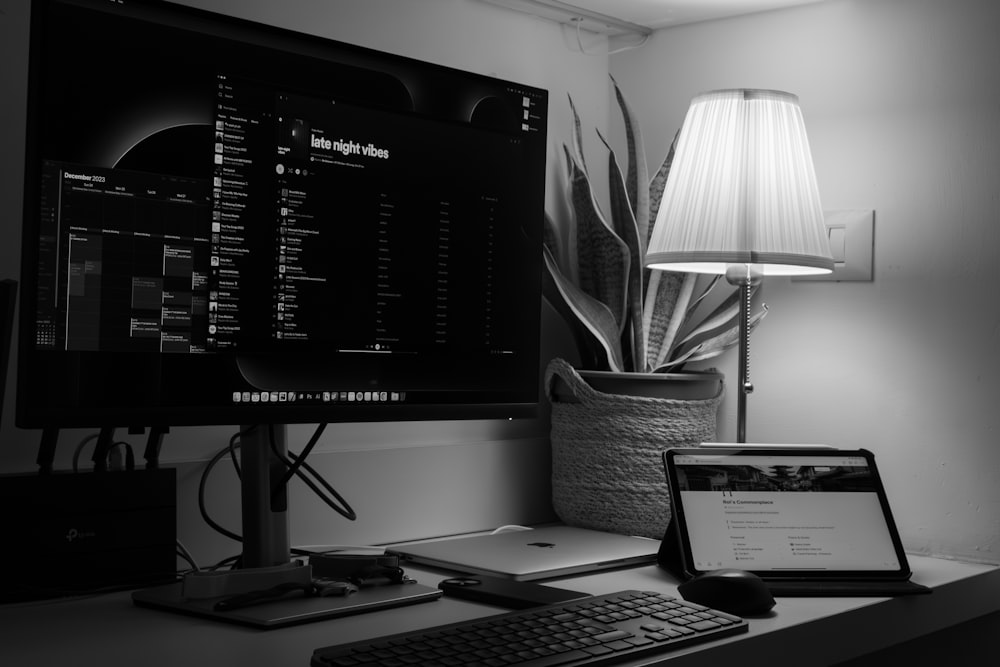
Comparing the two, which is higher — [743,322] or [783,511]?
[743,322]

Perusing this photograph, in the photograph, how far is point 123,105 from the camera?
1.03m

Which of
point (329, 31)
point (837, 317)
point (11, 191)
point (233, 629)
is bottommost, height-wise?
point (233, 629)

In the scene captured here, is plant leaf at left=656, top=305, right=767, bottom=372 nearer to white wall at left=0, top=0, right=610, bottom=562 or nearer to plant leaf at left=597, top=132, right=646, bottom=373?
plant leaf at left=597, top=132, right=646, bottom=373

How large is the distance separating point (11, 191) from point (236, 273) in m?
0.33

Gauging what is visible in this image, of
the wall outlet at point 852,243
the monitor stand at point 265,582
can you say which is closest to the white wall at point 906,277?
the wall outlet at point 852,243

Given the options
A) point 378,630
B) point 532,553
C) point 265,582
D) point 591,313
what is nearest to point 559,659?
point 378,630

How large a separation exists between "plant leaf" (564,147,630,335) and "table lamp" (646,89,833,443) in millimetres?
151

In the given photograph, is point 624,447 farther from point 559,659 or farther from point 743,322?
point 559,659

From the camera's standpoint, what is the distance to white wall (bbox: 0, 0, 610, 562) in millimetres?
1227

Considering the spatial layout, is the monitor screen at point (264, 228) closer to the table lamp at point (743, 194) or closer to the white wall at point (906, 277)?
the table lamp at point (743, 194)

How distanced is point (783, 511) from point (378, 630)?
1.87 ft

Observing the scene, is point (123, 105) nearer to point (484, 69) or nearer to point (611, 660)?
→ point (611, 660)

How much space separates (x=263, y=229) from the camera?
111cm

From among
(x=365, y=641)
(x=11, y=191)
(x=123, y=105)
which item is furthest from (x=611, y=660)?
(x=11, y=191)
